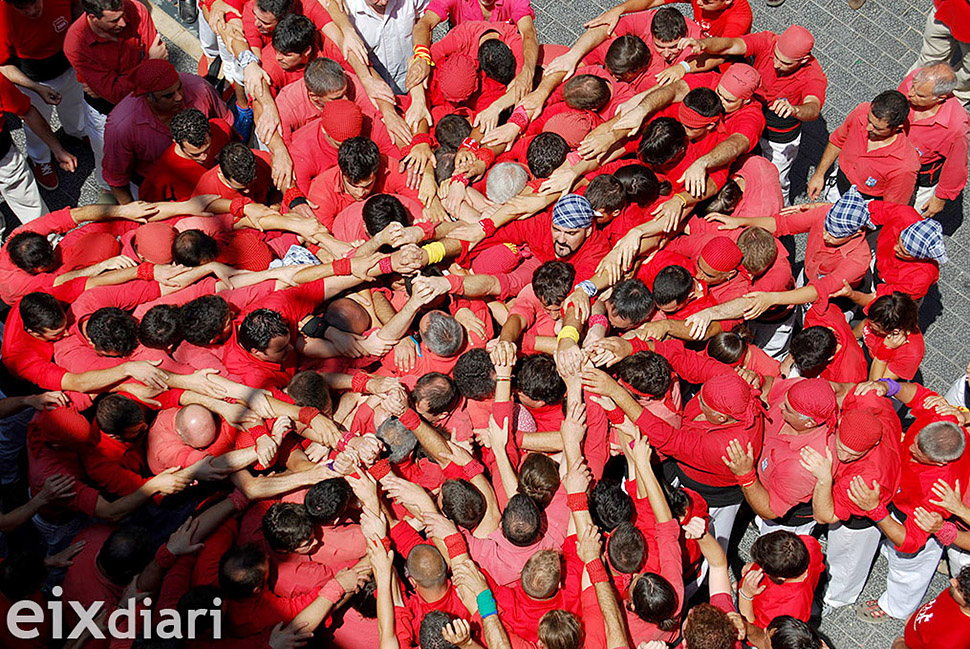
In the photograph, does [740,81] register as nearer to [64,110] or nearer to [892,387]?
[892,387]

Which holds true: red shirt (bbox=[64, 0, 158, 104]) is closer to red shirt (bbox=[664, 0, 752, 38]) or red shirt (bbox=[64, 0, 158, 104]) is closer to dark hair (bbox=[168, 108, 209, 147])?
dark hair (bbox=[168, 108, 209, 147])

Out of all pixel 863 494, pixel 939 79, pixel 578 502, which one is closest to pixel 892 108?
pixel 939 79

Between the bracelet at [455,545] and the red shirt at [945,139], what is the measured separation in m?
5.46

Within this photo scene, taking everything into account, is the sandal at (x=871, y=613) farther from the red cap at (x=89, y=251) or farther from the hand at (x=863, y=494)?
the red cap at (x=89, y=251)

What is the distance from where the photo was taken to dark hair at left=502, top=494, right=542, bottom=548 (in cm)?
522

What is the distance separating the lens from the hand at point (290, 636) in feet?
16.6

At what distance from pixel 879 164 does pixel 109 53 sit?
699cm

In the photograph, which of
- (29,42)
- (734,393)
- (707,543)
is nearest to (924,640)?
(707,543)

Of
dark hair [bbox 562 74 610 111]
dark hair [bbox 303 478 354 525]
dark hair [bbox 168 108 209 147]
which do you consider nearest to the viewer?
dark hair [bbox 303 478 354 525]

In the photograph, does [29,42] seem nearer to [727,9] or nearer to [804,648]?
[727,9]

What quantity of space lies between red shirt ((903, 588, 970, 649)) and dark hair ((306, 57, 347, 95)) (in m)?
6.03

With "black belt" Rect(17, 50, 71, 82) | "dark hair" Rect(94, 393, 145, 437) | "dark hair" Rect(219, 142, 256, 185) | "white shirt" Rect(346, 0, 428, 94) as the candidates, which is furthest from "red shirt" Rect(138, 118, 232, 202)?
Answer: "dark hair" Rect(94, 393, 145, 437)

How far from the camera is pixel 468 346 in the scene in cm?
620

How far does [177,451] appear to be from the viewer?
227 inches
